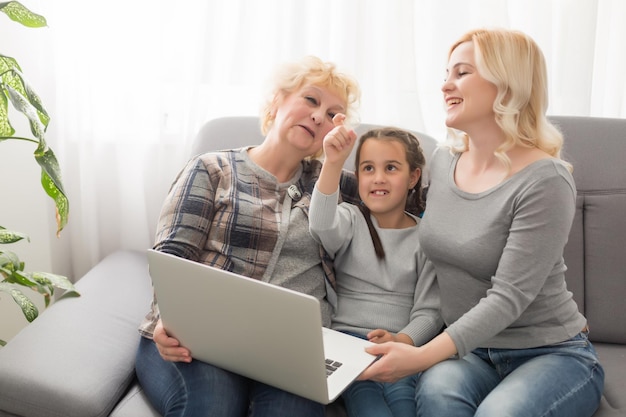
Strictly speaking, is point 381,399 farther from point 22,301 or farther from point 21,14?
point 21,14

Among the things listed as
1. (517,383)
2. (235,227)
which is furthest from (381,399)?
(235,227)

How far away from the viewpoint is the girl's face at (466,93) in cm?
158

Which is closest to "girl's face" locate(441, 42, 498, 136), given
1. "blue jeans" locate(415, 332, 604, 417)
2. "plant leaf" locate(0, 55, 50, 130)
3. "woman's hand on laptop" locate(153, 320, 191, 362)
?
"blue jeans" locate(415, 332, 604, 417)

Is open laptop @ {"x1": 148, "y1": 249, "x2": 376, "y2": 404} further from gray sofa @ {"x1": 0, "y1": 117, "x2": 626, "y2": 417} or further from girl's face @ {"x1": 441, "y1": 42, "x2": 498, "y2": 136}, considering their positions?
girl's face @ {"x1": 441, "y1": 42, "x2": 498, "y2": 136}

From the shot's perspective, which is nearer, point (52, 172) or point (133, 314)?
point (52, 172)

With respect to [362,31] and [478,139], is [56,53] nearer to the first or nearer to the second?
[362,31]

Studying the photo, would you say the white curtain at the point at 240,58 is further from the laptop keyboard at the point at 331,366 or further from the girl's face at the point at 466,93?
the laptop keyboard at the point at 331,366

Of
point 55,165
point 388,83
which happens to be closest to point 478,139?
point 388,83

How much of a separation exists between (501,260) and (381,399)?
0.37m

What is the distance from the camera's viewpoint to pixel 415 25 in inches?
88.8

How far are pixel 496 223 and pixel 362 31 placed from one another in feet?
2.99

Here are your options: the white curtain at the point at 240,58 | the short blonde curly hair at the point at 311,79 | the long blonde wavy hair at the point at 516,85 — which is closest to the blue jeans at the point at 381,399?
the long blonde wavy hair at the point at 516,85

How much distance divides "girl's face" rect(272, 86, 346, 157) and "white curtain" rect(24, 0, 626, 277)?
457 mm

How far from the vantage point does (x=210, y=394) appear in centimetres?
148
